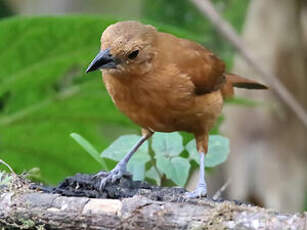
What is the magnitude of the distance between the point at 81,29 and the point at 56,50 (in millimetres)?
213

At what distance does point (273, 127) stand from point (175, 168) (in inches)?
86.8

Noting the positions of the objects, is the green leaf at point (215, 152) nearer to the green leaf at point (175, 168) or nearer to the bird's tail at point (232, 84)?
the green leaf at point (175, 168)

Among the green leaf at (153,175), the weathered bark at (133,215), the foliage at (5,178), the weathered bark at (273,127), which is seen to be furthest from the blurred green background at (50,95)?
the weathered bark at (133,215)

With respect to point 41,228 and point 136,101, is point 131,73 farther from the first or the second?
point 41,228

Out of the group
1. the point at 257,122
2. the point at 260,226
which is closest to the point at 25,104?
the point at 257,122

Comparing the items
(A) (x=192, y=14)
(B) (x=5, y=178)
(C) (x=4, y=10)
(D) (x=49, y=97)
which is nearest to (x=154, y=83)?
(B) (x=5, y=178)

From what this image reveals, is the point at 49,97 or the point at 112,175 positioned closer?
the point at 112,175

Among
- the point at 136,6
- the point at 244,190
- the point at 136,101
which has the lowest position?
the point at 244,190

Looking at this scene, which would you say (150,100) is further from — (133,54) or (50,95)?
(50,95)

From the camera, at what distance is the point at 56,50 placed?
3.39m

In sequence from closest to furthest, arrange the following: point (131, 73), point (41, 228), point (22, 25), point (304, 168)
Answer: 1. point (41, 228)
2. point (131, 73)
3. point (22, 25)
4. point (304, 168)

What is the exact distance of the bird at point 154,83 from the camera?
2512 mm

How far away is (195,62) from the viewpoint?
3.03 meters

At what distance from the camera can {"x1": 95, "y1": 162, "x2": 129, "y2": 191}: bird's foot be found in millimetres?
2257
